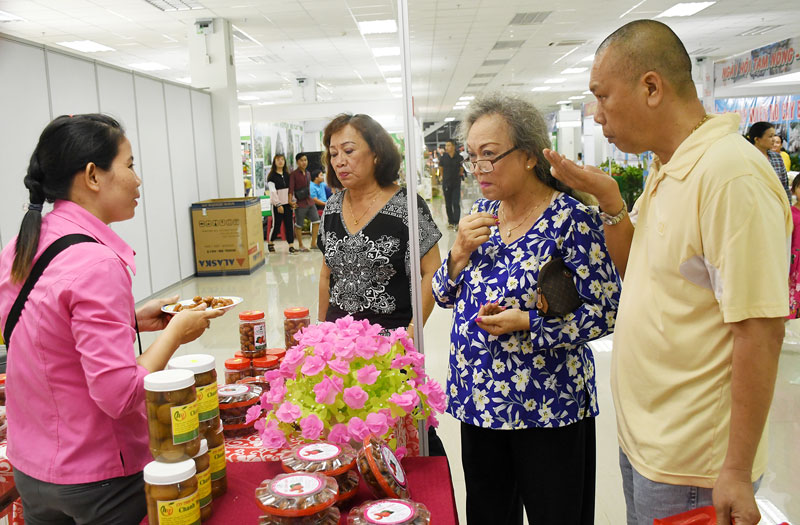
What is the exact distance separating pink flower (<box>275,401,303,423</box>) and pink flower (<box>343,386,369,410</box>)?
11 cm

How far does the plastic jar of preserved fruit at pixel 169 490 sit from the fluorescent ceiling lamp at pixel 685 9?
1214 centimetres

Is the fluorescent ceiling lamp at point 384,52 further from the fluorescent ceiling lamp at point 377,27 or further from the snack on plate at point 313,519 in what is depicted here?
the snack on plate at point 313,519

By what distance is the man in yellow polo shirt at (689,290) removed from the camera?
103cm

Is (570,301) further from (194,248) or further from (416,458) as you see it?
(194,248)

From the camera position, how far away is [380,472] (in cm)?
120

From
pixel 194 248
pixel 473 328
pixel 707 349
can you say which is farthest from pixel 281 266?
pixel 707 349

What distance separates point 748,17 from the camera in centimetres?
1216

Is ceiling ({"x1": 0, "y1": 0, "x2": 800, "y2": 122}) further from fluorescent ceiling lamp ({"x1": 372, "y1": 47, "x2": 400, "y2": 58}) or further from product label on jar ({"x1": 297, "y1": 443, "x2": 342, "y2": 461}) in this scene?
product label on jar ({"x1": 297, "y1": 443, "x2": 342, "y2": 461})

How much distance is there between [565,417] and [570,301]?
0.32 m

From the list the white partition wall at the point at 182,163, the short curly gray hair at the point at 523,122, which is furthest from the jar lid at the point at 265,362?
the white partition wall at the point at 182,163

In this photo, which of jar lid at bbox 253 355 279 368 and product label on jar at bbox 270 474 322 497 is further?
jar lid at bbox 253 355 279 368

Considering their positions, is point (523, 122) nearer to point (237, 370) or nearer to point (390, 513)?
point (390, 513)

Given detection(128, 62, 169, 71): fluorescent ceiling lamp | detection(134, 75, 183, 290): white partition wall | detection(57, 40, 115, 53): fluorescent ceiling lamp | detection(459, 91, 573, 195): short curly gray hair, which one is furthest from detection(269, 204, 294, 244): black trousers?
detection(459, 91, 573, 195): short curly gray hair

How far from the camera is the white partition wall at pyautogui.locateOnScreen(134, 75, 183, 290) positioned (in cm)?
750
